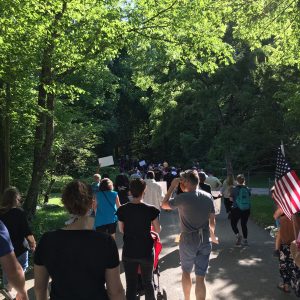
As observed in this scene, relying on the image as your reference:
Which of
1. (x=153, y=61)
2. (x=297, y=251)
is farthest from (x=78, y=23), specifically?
(x=297, y=251)

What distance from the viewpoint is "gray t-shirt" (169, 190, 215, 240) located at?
215 inches

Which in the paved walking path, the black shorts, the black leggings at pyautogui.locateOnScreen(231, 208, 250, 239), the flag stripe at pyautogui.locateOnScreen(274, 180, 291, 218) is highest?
the flag stripe at pyautogui.locateOnScreen(274, 180, 291, 218)

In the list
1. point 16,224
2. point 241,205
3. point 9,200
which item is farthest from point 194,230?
point 241,205

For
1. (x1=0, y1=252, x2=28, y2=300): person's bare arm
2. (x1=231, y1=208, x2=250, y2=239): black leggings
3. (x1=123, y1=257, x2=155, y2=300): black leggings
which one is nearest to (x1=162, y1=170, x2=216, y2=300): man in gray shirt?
(x1=123, y1=257, x2=155, y2=300): black leggings

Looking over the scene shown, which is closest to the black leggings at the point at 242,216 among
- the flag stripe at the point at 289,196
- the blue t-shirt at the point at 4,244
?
the flag stripe at the point at 289,196

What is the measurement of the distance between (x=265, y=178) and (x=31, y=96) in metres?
26.3

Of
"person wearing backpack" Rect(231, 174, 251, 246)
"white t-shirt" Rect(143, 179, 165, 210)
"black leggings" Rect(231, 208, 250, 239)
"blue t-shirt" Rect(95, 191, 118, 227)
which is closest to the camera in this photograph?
"blue t-shirt" Rect(95, 191, 118, 227)

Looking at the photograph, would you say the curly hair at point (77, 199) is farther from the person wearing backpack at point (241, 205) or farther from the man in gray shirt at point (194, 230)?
the person wearing backpack at point (241, 205)

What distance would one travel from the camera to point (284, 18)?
42.3 feet

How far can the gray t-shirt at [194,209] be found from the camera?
5.46 metres

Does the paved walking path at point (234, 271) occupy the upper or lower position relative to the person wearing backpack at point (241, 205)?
lower

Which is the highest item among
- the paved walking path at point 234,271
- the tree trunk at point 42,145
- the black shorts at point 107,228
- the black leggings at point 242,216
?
the tree trunk at point 42,145

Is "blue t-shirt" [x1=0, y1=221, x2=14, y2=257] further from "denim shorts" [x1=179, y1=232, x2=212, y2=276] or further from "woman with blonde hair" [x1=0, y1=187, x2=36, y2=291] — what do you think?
"denim shorts" [x1=179, y1=232, x2=212, y2=276]

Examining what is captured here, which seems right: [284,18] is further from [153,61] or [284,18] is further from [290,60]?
[153,61]
